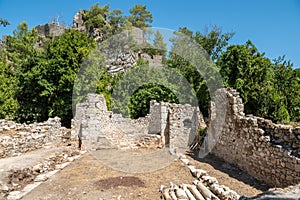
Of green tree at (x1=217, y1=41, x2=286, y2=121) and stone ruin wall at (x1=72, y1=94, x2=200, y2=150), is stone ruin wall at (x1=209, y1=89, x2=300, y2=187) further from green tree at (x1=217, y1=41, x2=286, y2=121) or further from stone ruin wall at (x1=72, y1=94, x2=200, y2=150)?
green tree at (x1=217, y1=41, x2=286, y2=121)

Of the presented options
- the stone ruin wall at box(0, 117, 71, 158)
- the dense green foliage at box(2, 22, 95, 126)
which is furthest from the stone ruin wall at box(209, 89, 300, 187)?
the dense green foliage at box(2, 22, 95, 126)

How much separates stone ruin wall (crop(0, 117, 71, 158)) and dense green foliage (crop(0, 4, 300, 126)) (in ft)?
11.9

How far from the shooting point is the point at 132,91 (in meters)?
18.6

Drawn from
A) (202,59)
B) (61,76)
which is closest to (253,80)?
(202,59)

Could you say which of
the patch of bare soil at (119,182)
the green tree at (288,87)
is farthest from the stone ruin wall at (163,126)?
the green tree at (288,87)

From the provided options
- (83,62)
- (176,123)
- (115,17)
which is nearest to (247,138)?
(176,123)

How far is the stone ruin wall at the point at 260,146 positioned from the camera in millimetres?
5285

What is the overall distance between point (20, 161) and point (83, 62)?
966cm

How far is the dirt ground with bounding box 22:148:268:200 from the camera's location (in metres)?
5.33

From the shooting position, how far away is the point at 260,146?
618 centimetres

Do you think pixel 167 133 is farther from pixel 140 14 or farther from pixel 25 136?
pixel 140 14

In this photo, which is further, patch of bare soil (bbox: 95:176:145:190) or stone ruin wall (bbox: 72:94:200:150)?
stone ruin wall (bbox: 72:94:200:150)

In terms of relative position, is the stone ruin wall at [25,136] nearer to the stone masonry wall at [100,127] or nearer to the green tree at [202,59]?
the stone masonry wall at [100,127]

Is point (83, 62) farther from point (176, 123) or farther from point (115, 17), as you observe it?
point (115, 17)
